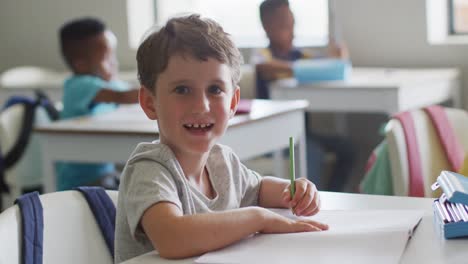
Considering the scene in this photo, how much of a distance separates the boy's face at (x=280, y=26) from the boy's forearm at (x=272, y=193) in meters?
1.74

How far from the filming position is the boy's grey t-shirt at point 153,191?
3.92ft

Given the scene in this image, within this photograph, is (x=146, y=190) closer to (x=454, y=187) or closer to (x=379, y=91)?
(x=454, y=187)

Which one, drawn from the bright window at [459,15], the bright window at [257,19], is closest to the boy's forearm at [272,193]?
the bright window at [257,19]

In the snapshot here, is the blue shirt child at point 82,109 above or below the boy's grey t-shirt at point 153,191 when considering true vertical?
below

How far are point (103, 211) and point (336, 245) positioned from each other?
0.49 meters

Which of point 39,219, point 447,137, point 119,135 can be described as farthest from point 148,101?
point 119,135

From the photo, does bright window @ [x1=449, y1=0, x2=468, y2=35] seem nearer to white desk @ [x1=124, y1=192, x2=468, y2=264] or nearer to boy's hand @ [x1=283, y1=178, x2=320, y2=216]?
white desk @ [x1=124, y1=192, x2=468, y2=264]

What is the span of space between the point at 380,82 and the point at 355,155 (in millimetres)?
831

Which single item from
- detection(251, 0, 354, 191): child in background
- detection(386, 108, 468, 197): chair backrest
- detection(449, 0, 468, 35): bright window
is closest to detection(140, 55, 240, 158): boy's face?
detection(386, 108, 468, 197): chair backrest

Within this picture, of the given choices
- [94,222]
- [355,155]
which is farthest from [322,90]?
[94,222]

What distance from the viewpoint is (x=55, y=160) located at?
2902 millimetres

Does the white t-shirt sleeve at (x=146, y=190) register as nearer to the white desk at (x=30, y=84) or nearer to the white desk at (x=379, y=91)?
the white desk at (x=379, y=91)

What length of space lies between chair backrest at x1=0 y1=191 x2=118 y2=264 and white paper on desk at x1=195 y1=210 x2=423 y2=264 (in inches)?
13.5

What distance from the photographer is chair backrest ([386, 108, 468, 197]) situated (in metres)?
2.11
